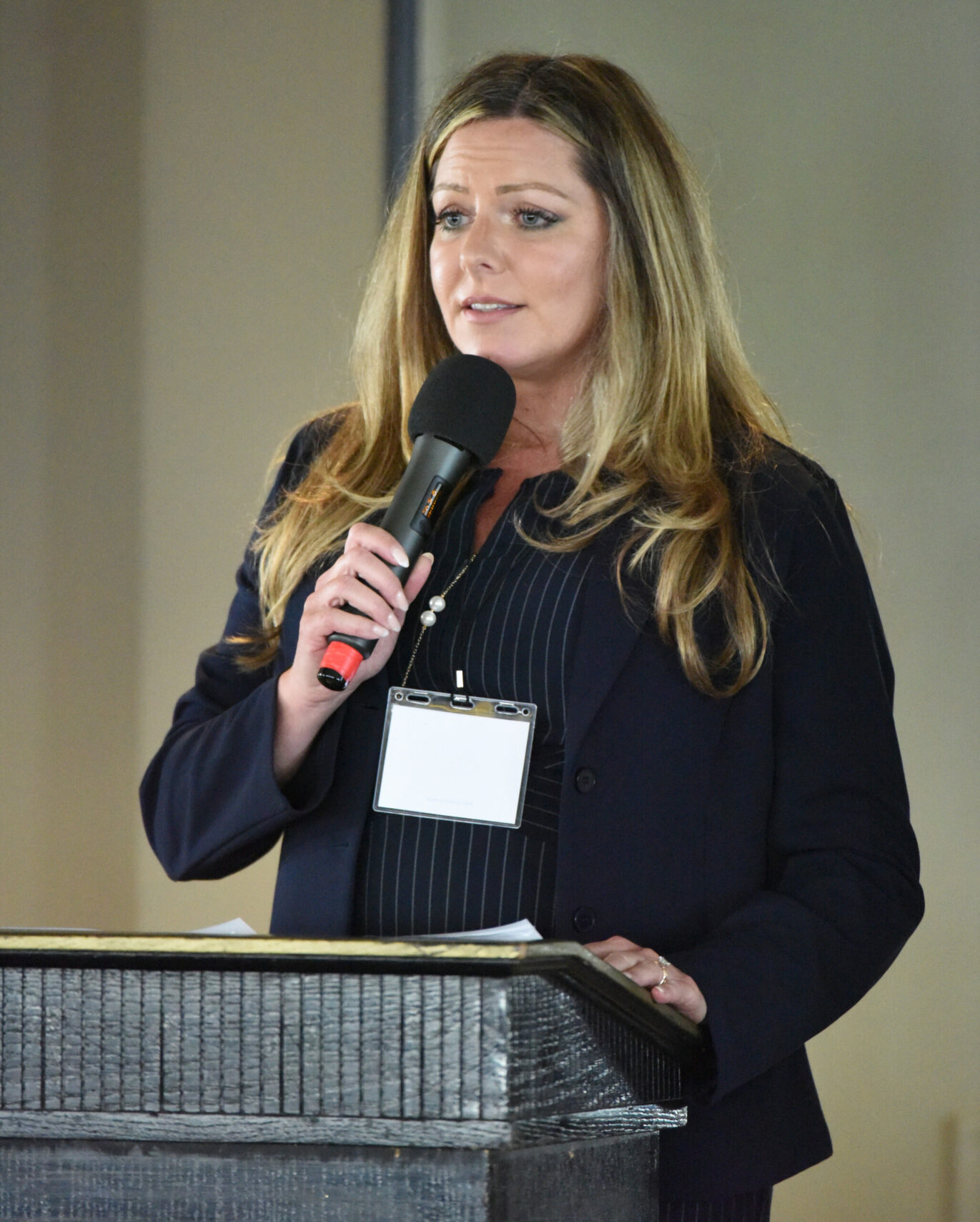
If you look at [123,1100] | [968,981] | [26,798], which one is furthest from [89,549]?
[123,1100]

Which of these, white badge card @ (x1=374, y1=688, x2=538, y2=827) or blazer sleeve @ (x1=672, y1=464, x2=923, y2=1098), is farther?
white badge card @ (x1=374, y1=688, x2=538, y2=827)

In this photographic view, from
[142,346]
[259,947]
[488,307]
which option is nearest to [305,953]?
[259,947]

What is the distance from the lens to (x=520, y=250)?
5.50 feet

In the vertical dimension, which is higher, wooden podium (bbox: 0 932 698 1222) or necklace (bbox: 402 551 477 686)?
necklace (bbox: 402 551 477 686)

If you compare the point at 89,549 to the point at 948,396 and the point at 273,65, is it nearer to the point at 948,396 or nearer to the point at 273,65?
the point at 273,65

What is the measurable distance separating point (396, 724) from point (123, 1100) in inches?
27.0

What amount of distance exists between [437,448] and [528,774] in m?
0.33

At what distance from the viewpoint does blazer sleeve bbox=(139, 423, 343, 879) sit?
58.3 inches

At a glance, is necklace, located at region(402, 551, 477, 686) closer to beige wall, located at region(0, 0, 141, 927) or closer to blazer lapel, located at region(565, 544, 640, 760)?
blazer lapel, located at region(565, 544, 640, 760)

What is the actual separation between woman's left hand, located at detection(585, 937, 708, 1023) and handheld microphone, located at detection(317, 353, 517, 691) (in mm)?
297

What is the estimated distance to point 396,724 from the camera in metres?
1.49

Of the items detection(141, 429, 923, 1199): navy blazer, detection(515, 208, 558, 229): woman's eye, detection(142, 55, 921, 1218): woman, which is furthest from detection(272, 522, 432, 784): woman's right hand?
detection(515, 208, 558, 229): woman's eye

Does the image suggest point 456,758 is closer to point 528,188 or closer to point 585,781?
point 585,781

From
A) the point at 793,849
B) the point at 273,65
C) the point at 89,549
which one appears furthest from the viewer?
the point at 273,65
